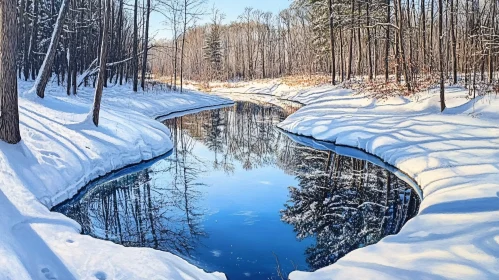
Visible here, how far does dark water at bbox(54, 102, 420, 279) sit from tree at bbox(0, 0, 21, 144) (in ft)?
6.74

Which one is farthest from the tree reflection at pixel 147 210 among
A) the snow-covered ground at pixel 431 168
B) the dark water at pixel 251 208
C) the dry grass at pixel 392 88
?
the dry grass at pixel 392 88

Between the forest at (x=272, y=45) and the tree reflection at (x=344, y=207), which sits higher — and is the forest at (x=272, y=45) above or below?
above

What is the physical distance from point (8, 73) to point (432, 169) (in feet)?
32.3

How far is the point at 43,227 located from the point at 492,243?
6404 millimetres

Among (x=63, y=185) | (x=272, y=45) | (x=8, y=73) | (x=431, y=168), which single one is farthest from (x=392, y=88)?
(x=272, y=45)

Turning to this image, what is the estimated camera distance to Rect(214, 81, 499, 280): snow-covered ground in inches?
197

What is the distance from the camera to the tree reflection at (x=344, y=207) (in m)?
6.81

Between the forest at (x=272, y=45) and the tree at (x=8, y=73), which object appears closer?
the tree at (x=8, y=73)

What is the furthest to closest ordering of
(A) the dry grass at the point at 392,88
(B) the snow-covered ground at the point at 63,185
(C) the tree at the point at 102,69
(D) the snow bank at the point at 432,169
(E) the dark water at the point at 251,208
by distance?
(A) the dry grass at the point at 392,88 < (C) the tree at the point at 102,69 < (E) the dark water at the point at 251,208 < (D) the snow bank at the point at 432,169 < (B) the snow-covered ground at the point at 63,185

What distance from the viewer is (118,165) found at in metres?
11.2

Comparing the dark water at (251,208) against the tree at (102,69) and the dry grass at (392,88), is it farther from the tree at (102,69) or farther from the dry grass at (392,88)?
the dry grass at (392,88)

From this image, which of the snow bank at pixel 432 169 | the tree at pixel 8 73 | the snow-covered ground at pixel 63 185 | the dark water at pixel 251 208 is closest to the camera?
the snow-covered ground at pixel 63 185

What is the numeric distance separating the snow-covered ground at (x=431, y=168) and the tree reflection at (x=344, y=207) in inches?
23.5

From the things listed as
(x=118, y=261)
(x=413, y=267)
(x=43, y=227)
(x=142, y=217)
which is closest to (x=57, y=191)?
(x=142, y=217)
